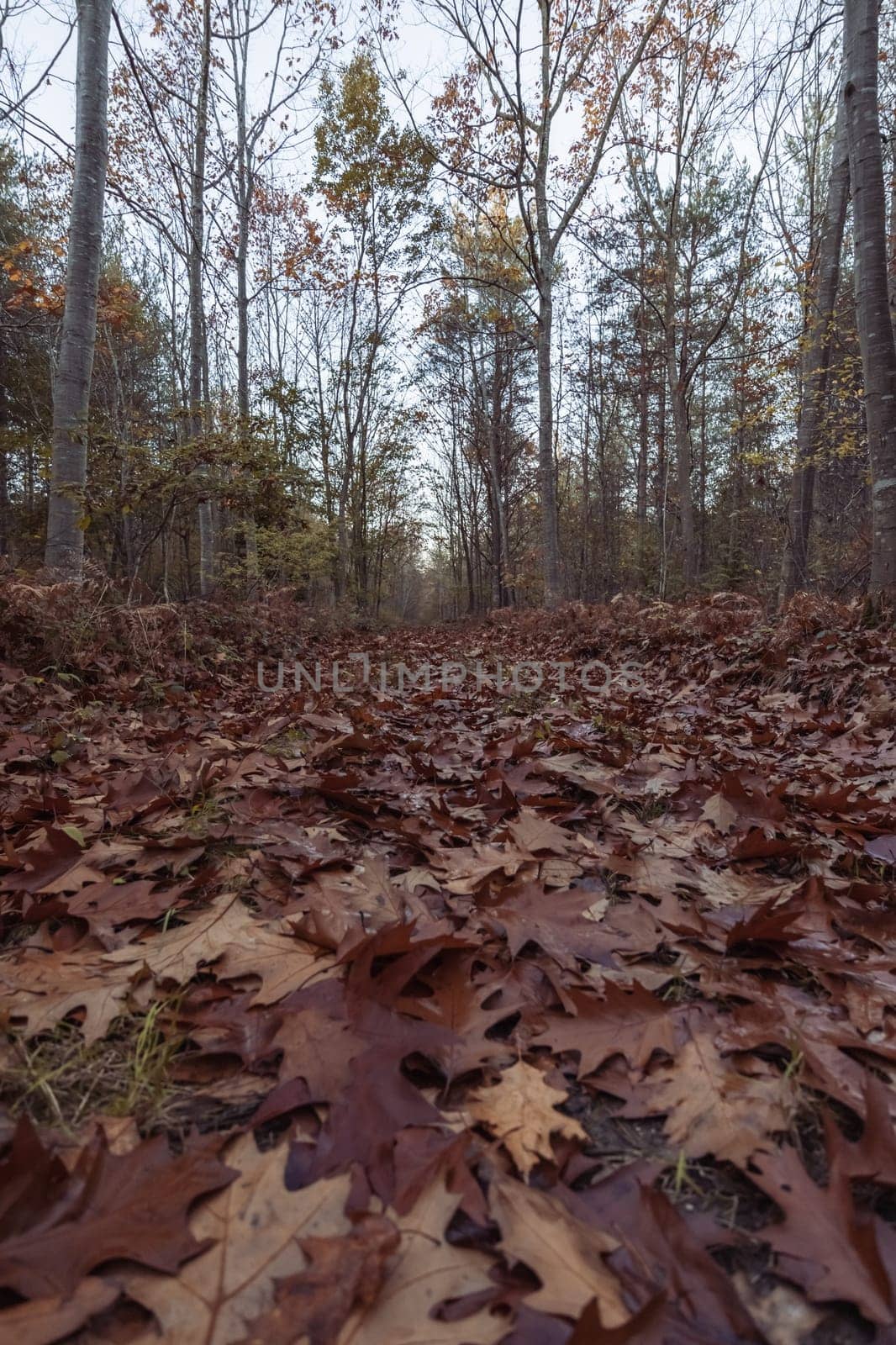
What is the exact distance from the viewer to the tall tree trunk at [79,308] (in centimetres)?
576

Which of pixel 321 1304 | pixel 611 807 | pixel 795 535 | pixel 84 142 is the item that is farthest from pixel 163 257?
pixel 321 1304

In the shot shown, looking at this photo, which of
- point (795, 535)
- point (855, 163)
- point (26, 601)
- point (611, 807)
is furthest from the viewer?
point (795, 535)

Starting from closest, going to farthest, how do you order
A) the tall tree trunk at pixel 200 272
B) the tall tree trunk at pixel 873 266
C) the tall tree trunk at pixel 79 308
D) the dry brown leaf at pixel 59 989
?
the dry brown leaf at pixel 59 989 → the tall tree trunk at pixel 873 266 → the tall tree trunk at pixel 79 308 → the tall tree trunk at pixel 200 272

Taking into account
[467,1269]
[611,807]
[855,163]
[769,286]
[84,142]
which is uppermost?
[769,286]

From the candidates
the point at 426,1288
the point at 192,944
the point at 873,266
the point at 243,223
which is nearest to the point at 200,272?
the point at 243,223

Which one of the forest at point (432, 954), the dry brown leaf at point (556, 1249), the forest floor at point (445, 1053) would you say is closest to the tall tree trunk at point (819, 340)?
the forest at point (432, 954)

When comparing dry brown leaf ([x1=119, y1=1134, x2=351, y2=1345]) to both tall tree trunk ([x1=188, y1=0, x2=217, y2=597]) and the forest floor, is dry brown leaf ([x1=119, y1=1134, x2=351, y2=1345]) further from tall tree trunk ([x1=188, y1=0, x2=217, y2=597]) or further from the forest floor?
tall tree trunk ([x1=188, y1=0, x2=217, y2=597])

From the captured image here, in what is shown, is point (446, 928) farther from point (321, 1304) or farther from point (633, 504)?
point (633, 504)

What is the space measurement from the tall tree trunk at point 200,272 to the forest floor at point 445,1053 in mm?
9417

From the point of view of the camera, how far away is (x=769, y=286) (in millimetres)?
Answer: 16297

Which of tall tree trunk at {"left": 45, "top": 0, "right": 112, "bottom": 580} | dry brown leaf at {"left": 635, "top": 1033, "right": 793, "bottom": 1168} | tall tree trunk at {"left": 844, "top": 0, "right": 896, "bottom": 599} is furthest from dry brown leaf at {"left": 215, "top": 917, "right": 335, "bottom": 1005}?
tall tree trunk at {"left": 844, "top": 0, "right": 896, "bottom": 599}

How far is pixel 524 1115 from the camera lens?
0.97m

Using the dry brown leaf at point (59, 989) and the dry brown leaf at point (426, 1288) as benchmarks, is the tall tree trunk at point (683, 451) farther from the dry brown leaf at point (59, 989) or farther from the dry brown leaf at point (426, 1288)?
the dry brown leaf at point (426, 1288)

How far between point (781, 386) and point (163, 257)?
17269mm
